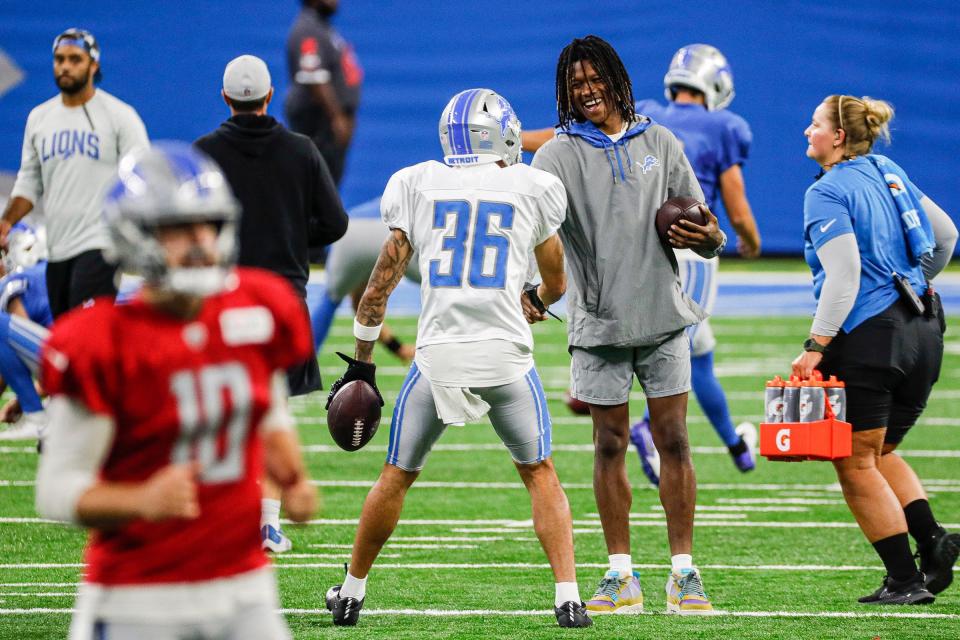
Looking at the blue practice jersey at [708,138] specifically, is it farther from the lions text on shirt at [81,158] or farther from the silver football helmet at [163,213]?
the silver football helmet at [163,213]

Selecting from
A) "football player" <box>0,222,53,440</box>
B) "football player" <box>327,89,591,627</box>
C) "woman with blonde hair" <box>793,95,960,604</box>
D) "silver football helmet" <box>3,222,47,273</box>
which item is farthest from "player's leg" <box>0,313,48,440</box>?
"woman with blonde hair" <box>793,95,960,604</box>

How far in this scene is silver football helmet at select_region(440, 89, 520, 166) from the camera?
14.5 ft

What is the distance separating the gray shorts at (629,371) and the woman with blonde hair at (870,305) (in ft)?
1.23

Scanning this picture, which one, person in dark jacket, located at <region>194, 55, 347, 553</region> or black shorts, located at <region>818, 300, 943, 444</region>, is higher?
person in dark jacket, located at <region>194, 55, 347, 553</region>

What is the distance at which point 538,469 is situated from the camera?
4445 mm

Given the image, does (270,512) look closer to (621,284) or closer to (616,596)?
(616,596)

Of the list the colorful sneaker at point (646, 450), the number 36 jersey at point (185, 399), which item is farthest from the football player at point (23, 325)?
the number 36 jersey at point (185, 399)

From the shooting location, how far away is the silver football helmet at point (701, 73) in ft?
22.2

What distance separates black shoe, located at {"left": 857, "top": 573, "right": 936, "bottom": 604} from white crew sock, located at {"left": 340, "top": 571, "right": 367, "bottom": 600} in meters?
1.58

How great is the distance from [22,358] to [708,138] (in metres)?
3.58

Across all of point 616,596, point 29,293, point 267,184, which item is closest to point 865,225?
point 616,596

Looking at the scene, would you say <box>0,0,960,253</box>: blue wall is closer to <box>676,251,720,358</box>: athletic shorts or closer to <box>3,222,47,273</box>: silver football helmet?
<box>3,222,47,273</box>: silver football helmet

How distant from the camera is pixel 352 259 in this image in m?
8.16

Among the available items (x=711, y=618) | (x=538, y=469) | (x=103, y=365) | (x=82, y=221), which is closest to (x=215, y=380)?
(x=103, y=365)
